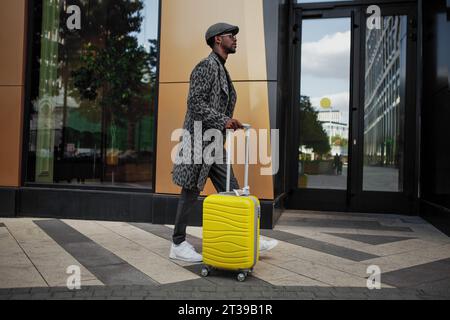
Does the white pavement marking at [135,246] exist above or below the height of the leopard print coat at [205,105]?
below

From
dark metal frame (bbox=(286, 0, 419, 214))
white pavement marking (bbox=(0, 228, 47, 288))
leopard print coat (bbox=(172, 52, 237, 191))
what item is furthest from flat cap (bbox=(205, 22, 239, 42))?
dark metal frame (bbox=(286, 0, 419, 214))

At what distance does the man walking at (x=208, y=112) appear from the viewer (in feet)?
11.7

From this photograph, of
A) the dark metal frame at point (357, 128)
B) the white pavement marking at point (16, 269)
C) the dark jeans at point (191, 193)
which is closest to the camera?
the white pavement marking at point (16, 269)

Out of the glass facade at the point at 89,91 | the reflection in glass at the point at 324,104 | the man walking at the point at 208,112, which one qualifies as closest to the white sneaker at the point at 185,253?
the man walking at the point at 208,112

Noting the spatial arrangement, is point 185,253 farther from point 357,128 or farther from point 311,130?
point 357,128

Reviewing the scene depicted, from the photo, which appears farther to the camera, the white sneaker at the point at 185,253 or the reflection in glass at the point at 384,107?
the reflection in glass at the point at 384,107

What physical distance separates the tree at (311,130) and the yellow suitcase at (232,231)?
4432 millimetres

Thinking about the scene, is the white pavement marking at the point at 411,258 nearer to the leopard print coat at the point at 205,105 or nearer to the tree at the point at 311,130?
the leopard print coat at the point at 205,105

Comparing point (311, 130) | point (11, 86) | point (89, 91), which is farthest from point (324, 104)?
point (11, 86)

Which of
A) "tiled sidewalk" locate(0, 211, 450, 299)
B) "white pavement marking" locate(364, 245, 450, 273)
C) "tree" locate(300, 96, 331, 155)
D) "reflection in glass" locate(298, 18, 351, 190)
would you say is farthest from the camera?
"tree" locate(300, 96, 331, 155)

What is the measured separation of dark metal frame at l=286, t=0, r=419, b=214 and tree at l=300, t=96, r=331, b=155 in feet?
0.44

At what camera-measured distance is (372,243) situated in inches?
191

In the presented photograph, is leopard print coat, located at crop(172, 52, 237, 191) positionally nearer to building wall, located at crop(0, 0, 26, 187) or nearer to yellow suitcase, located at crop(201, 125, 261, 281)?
yellow suitcase, located at crop(201, 125, 261, 281)

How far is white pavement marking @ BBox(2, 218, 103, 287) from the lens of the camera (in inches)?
131
